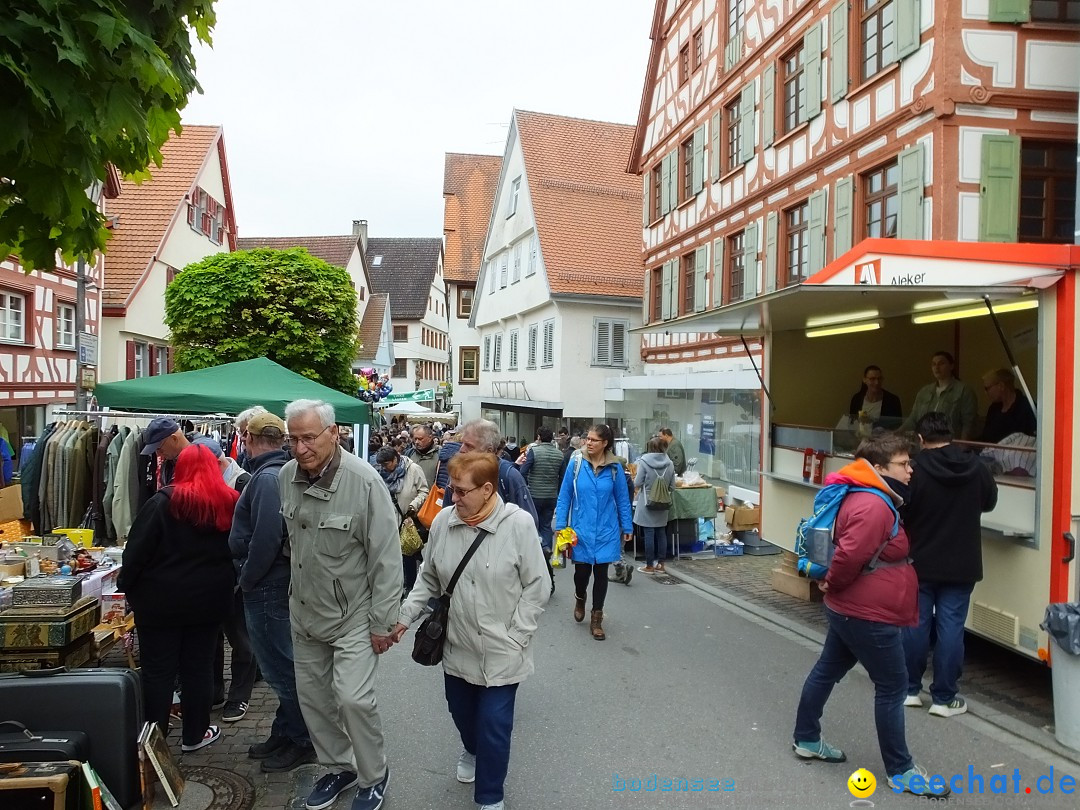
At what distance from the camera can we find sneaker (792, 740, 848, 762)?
4629 mm

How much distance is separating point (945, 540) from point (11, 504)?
9032 mm

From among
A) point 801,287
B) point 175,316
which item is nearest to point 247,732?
point 801,287

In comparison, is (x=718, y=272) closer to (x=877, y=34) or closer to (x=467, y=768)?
(x=877, y=34)

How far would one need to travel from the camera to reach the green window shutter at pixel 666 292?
2091cm

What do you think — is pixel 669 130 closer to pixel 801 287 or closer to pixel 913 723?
pixel 801 287

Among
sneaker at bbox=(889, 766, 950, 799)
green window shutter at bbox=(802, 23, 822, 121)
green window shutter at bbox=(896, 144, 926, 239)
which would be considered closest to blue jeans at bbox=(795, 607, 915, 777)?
sneaker at bbox=(889, 766, 950, 799)

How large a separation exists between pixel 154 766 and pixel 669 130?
19.8m

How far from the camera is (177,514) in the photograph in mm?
4375

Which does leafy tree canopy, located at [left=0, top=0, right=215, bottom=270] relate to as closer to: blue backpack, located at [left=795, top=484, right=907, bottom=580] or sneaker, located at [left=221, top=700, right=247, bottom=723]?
sneaker, located at [left=221, top=700, right=247, bottom=723]

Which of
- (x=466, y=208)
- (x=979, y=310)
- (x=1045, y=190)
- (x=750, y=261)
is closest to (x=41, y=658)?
(x=979, y=310)

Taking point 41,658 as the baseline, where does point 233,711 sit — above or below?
below

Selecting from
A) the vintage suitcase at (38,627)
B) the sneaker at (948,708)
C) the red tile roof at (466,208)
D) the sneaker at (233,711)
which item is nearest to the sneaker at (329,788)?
the sneaker at (233,711)

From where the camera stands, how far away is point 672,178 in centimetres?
2080

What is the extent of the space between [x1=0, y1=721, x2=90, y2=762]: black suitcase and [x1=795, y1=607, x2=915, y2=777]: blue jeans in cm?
341
